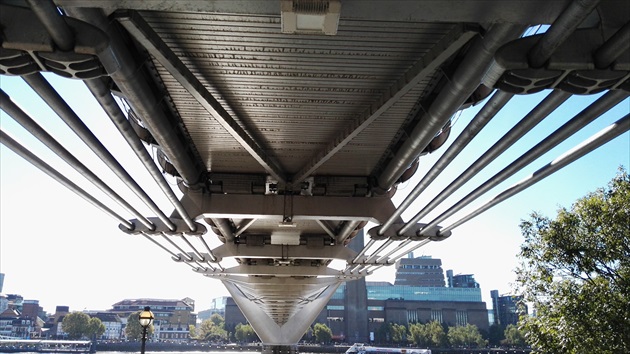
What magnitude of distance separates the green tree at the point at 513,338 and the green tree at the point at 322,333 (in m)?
40.7

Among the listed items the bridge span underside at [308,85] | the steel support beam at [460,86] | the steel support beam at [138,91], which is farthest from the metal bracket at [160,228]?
the steel support beam at [460,86]

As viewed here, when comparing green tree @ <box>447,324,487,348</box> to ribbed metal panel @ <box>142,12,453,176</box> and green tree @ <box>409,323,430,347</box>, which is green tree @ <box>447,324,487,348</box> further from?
ribbed metal panel @ <box>142,12,453,176</box>

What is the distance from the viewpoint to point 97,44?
5773mm

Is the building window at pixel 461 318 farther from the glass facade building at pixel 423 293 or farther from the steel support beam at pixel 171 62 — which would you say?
the steel support beam at pixel 171 62

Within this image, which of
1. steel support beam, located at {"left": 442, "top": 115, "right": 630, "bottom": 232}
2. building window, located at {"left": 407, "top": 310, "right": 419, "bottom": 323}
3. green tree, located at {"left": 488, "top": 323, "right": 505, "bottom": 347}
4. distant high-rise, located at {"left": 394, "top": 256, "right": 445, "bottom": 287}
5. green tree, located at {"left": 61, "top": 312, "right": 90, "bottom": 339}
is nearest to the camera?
steel support beam, located at {"left": 442, "top": 115, "right": 630, "bottom": 232}

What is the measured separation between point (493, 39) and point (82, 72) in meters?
5.35

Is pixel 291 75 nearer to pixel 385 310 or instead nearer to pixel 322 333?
pixel 322 333

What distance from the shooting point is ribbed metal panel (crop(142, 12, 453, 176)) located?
8.27m

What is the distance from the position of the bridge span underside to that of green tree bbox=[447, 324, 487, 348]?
103 m

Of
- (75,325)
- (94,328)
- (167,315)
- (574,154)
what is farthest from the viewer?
(167,315)

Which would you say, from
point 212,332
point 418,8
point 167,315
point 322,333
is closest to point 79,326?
point 167,315

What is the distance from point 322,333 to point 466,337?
32121 mm

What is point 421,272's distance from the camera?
16575 cm

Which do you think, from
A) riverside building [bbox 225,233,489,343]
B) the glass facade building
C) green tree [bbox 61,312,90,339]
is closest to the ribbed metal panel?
riverside building [bbox 225,233,489,343]
